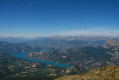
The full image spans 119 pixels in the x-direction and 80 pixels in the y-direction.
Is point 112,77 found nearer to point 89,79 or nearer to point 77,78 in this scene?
point 89,79

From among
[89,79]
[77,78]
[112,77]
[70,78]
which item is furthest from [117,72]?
[70,78]

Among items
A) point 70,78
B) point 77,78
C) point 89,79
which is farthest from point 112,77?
point 70,78

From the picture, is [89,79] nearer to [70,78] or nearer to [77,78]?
[77,78]

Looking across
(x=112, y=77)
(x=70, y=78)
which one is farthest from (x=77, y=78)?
(x=112, y=77)

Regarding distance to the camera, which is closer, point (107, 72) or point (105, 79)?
point (105, 79)

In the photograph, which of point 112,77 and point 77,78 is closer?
point 112,77

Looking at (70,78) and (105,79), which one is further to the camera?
(70,78)

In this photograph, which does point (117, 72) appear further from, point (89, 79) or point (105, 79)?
point (89, 79)
